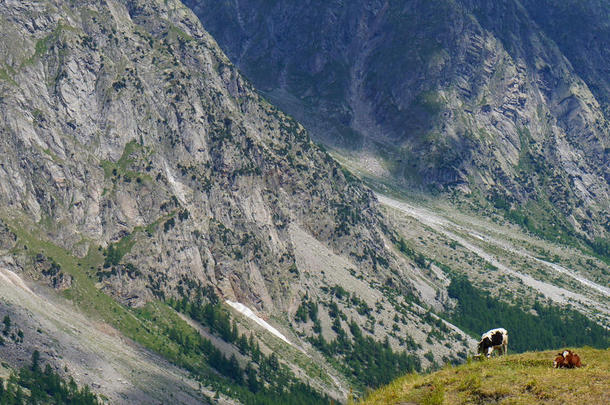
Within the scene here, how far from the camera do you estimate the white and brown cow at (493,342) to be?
1650 inches

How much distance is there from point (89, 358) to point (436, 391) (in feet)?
477

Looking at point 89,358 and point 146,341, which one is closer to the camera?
point 89,358

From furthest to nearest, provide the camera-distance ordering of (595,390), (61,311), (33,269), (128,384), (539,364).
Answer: (33,269)
(61,311)
(128,384)
(539,364)
(595,390)

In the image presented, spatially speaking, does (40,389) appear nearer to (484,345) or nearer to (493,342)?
(484,345)

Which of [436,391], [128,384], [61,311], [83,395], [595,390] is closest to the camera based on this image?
[595,390]

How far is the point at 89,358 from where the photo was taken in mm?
162625

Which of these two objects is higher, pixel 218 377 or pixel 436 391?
pixel 436 391

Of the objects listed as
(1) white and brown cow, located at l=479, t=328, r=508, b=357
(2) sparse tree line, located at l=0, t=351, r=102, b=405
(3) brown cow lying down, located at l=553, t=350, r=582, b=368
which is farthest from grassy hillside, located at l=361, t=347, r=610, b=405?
(2) sparse tree line, located at l=0, t=351, r=102, b=405

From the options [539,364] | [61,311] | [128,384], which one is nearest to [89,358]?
[128,384]

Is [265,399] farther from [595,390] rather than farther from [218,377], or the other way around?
[595,390]

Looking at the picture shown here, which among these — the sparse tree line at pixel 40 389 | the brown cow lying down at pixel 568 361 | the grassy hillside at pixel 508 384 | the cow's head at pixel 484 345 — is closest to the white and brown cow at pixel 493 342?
the cow's head at pixel 484 345

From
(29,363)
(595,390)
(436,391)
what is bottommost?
(29,363)

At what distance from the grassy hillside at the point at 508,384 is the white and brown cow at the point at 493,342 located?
5145 millimetres

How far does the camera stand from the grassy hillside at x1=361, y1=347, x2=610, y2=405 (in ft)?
97.4
